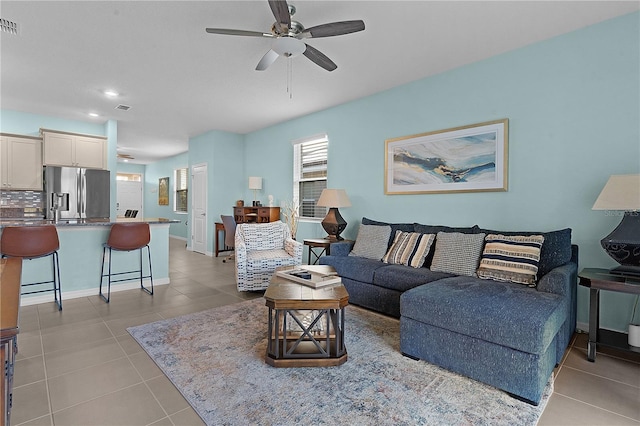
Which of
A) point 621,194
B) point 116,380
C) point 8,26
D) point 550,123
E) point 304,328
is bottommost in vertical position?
point 116,380

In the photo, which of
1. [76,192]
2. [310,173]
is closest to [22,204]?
[76,192]

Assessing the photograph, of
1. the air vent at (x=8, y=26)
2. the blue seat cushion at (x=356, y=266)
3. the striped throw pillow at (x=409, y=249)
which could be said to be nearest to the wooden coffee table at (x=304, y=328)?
the blue seat cushion at (x=356, y=266)

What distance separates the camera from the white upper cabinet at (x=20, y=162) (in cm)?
527

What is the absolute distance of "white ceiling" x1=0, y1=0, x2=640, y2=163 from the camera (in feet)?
8.54

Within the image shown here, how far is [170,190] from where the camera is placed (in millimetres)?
10500

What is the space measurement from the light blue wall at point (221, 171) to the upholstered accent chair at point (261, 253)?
9.27 ft

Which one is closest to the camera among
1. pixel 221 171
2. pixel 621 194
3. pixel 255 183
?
pixel 621 194

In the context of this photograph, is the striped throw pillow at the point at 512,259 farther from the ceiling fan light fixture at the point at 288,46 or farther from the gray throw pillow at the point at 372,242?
the ceiling fan light fixture at the point at 288,46

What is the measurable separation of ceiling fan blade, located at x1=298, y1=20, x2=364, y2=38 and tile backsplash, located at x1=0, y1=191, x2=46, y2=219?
19.6ft

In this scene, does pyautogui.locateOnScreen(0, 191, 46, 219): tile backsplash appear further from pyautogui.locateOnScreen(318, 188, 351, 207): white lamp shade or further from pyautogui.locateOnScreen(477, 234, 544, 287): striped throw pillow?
pyautogui.locateOnScreen(477, 234, 544, 287): striped throw pillow

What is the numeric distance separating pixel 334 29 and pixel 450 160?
2.12 m

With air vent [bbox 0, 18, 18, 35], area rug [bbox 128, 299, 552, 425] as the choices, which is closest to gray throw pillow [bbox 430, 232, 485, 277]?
area rug [bbox 128, 299, 552, 425]

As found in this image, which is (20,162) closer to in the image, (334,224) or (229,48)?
(229,48)

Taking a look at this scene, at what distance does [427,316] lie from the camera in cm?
225
